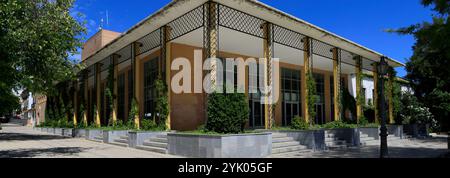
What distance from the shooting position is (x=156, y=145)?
14969mm

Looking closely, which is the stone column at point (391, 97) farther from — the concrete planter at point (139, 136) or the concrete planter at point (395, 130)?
the concrete planter at point (139, 136)

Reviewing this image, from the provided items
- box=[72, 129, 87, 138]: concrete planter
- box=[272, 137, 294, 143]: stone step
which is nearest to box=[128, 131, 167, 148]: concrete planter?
box=[272, 137, 294, 143]: stone step

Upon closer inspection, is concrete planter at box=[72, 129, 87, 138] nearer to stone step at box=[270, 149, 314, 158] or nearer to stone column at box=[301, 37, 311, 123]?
stone column at box=[301, 37, 311, 123]

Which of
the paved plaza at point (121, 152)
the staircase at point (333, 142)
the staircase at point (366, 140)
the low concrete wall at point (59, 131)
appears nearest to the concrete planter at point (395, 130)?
the staircase at point (366, 140)

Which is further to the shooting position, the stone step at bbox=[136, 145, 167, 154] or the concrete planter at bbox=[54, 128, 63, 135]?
the concrete planter at bbox=[54, 128, 63, 135]

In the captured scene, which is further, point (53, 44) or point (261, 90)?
point (261, 90)

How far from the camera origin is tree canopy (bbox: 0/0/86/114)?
451 inches

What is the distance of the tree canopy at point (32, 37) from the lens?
1145 centimetres

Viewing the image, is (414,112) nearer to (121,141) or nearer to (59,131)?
(121,141)

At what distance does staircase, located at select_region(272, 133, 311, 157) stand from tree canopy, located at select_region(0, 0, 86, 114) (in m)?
8.73

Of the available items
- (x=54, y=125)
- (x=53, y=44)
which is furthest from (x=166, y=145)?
(x=54, y=125)

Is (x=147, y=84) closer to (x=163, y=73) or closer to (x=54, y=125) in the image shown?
(x=163, y=73)

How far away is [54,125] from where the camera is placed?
1282 inches

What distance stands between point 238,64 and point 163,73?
721 cm
